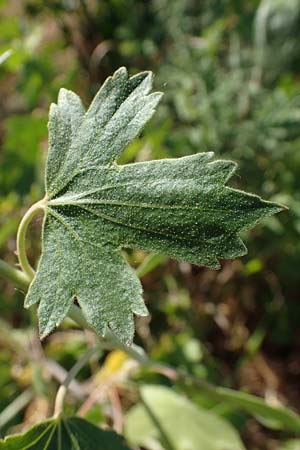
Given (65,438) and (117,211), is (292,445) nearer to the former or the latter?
(65,438)

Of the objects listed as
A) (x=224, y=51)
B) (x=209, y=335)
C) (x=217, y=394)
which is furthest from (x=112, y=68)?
(x=217, y=394)

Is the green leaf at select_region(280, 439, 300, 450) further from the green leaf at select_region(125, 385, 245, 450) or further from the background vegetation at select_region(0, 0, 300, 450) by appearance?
the green leaf at select_region(125, 385, 245, 450)

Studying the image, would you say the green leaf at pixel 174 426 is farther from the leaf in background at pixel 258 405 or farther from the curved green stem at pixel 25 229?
the curved green stem at pixel 25 229

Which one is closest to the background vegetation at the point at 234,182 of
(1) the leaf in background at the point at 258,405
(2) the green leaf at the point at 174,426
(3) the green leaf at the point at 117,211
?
(2) the green leaf at the point at 174,426

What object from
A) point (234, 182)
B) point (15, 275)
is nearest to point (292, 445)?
point (234, 182)


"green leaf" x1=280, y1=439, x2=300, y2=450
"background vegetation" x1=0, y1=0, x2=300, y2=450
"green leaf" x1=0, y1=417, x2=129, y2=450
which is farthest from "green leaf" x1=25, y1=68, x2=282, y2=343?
"green leaf" x1=280, y1=439, x2=300, y2=450

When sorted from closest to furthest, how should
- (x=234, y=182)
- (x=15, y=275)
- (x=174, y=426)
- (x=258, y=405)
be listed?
(x=15, y=275)
(x=258, y=405)
(x=174, y=426)
(x=234, y=182)
